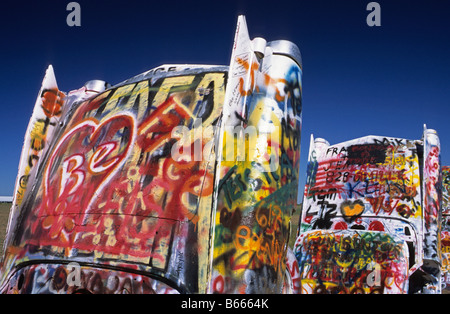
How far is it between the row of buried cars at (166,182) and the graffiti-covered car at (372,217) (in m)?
2.15

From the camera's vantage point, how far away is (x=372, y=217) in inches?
232

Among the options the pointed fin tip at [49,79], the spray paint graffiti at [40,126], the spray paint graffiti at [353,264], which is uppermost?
the pointed fin tip at [49,79]

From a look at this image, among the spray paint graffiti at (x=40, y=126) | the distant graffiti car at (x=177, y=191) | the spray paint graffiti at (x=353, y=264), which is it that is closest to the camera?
the distant graffiti car at (x=177, y=191)

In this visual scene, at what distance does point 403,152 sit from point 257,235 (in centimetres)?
465

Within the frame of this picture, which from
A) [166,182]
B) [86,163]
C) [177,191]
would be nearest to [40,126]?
[86,163]

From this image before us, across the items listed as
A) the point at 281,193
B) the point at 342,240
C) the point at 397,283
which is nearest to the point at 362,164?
the point at 342,240

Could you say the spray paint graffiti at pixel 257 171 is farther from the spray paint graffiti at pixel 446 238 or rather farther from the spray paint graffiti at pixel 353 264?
the spray paint graffiti at pixel 446 238

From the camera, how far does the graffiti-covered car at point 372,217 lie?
4.96 metres

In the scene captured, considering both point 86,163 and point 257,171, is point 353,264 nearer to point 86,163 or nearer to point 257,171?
point 257,171

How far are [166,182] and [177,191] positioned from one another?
107 millimetres

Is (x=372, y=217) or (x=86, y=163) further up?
(x=372, y=217)

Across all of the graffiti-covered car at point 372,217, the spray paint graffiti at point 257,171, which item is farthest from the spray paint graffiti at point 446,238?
the spray paint graffiti at point 257,171

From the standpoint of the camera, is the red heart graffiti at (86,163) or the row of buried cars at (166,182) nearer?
the row of buried cars at (166,182)

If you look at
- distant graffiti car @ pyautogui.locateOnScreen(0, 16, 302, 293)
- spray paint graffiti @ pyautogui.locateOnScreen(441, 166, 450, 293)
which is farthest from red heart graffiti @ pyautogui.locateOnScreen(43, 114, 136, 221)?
spray paint graffiti @ pyautogui.locateOnScreen(441, 166, 450, 293)
